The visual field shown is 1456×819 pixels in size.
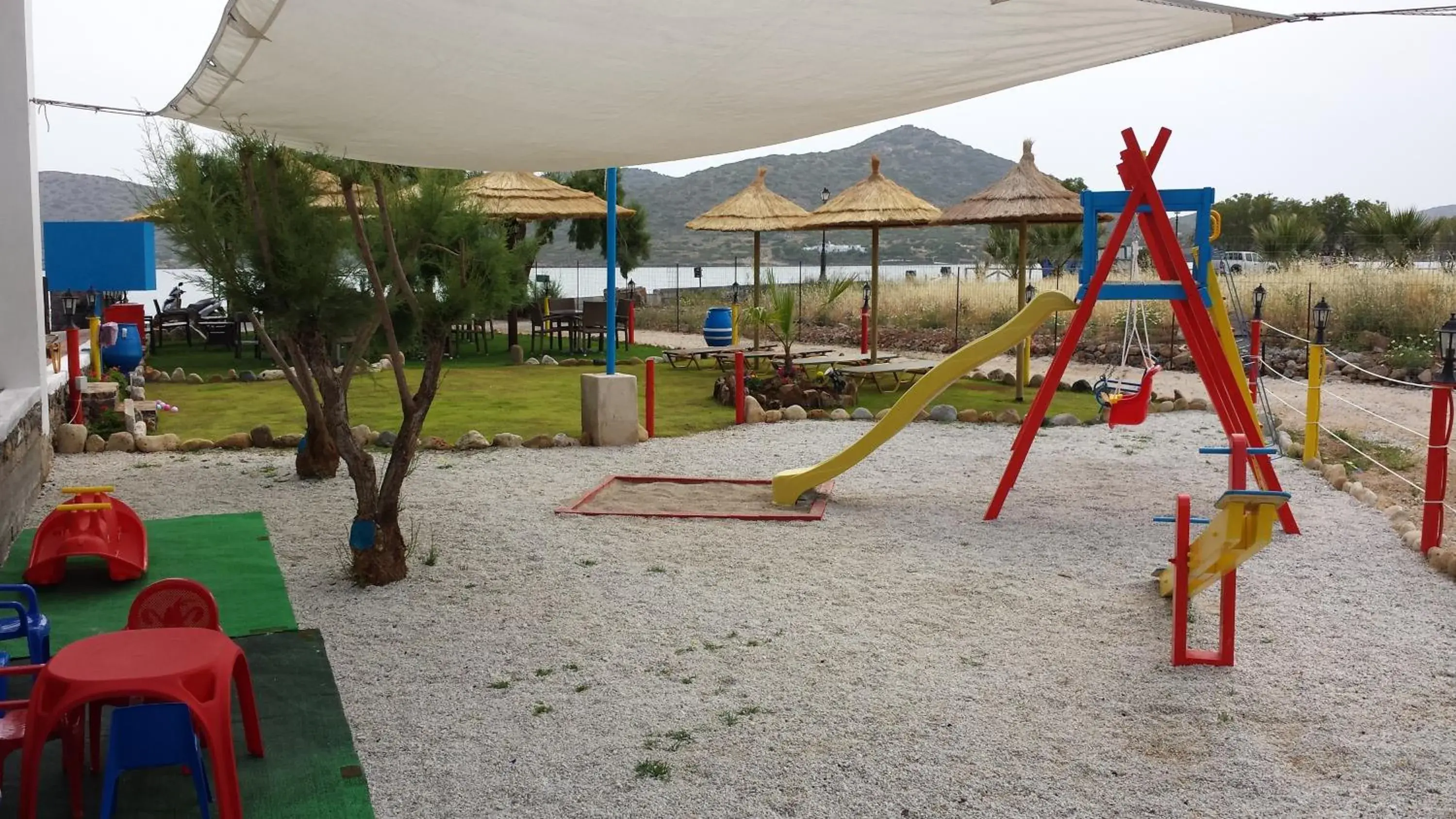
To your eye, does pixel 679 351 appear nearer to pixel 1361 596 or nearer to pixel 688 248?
pixel 1361 596

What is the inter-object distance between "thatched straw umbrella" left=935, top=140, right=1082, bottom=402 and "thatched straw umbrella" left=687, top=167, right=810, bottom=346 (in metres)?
3.09

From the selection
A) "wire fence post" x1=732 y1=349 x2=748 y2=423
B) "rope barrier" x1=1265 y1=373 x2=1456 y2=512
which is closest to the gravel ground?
"rope barrier" x1=1265 y1=373 x2=1456 y2=512

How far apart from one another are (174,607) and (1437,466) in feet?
17.5

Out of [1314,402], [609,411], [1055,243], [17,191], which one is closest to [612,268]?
[609,411]

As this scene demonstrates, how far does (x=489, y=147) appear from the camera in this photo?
5.77 m

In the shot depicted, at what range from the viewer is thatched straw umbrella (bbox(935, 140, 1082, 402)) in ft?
38.3

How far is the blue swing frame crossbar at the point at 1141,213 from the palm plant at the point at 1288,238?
1785cm

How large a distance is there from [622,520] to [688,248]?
64.0 meters

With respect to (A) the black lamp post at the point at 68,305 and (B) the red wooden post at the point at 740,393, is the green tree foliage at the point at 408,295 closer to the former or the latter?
(B) the red wooden post at the point at 740,393

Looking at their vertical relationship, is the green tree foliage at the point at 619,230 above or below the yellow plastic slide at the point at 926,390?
above

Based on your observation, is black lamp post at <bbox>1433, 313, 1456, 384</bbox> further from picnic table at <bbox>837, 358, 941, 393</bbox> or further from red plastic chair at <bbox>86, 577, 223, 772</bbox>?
red plastic chair at <bbox>86, 577, 223, 772</bbox>

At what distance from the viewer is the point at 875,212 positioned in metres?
13.3

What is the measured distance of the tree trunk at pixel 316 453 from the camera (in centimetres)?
725

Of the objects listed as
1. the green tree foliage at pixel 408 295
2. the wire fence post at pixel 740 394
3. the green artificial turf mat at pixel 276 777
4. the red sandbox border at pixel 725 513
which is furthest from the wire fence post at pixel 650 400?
the green artificial turf mat at pixel 276 777
